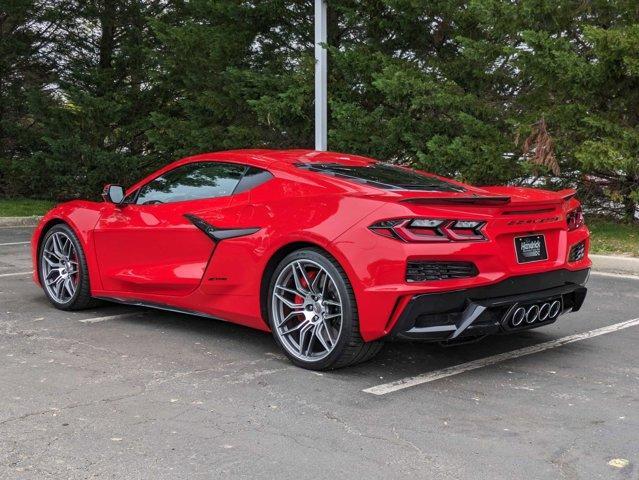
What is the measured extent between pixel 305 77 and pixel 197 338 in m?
11.5

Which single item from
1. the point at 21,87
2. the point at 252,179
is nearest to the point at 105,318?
the point at 252,179

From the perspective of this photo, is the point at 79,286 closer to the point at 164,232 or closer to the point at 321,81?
the point at 164,232

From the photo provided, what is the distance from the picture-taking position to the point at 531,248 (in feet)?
15.4

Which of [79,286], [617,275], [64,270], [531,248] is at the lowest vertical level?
[617,275]

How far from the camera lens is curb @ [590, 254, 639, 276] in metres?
9.20

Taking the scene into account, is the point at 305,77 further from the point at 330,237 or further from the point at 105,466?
the point at 105,466

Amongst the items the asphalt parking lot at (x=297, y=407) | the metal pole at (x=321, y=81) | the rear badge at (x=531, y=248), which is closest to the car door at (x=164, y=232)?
the asphalt parking lot at (x=297, y=407)

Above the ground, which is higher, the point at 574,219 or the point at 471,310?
the point at 574,219

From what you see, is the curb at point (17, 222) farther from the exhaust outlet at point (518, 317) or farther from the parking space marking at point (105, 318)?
the exhaust outlet at point (518, 317)

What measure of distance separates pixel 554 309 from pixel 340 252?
4.87ft

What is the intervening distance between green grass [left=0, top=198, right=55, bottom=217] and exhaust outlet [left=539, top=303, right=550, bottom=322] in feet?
43.2

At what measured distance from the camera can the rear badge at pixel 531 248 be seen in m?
4.62

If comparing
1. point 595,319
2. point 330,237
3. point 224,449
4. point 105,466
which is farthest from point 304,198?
point 595,319

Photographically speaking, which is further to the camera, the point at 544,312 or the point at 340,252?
the point at 544,312
